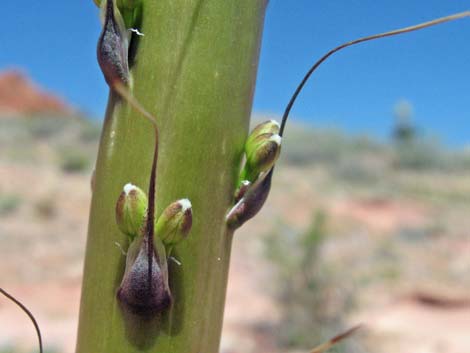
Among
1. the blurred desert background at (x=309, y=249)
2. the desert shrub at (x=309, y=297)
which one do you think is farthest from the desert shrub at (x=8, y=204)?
the desert shrub at (x=309, y=297)

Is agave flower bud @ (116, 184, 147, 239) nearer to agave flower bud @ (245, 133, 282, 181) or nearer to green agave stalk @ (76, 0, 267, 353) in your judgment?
green agave stalk @ (76, 0, 267, 353)

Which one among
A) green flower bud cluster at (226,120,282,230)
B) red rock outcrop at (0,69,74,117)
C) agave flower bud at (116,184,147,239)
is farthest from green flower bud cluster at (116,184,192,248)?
red rock outcrop at (0,69,74,117)

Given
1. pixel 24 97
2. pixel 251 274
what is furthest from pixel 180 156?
pixel 24 97

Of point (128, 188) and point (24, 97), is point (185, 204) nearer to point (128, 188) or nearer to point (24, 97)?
point (128, 188)

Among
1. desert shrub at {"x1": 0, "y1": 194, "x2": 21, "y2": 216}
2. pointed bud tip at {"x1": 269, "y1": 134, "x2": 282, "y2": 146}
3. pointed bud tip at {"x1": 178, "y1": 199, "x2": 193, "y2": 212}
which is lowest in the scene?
A: pointed bud tip at {"x1": 178, "y1": 199, "x2": 193, "y2": 212}

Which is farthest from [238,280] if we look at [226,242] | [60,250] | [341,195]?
[226,242]

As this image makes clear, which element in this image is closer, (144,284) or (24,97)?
(144,284)

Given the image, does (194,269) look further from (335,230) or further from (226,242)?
(335,230)
